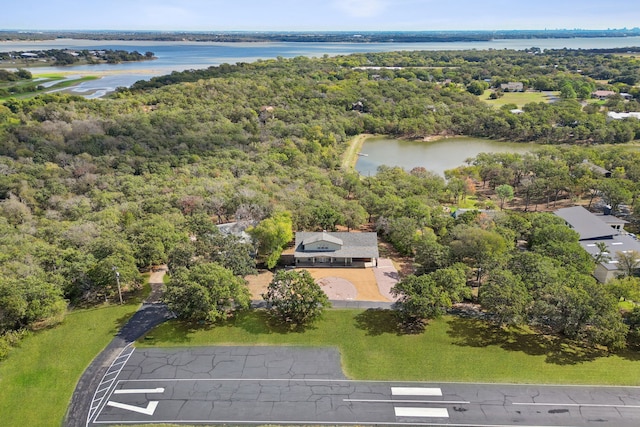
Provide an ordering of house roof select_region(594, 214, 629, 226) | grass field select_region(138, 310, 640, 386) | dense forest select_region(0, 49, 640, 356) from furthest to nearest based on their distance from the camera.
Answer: house roof select_region(594, 214, 629, 226), dense forest select_region(0, 49, 640, 356), grass field select_region(138, 310, 640, 386)

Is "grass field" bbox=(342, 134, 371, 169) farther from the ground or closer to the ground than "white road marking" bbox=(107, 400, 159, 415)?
closer to the ground

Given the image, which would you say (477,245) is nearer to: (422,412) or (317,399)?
(422,412)

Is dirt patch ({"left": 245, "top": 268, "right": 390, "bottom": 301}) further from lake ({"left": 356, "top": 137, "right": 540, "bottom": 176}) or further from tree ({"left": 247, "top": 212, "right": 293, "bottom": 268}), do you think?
lake ({"left": 356, "top": 137, "right": 540, "bottom": 176})

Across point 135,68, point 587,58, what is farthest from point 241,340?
point 587,58

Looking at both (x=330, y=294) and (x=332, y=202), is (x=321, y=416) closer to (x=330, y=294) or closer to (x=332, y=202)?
(x=330, y=294)

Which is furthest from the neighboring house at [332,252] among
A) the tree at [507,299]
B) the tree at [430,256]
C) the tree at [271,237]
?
the tree at [507,299]

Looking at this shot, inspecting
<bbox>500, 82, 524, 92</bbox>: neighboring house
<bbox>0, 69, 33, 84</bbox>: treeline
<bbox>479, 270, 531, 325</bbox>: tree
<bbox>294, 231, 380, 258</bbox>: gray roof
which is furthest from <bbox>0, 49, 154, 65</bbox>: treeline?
<bbox>479, 270, 531, 325</bbox>: tree

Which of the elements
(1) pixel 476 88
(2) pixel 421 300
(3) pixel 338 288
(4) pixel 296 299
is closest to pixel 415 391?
(2) pixel 421 300
